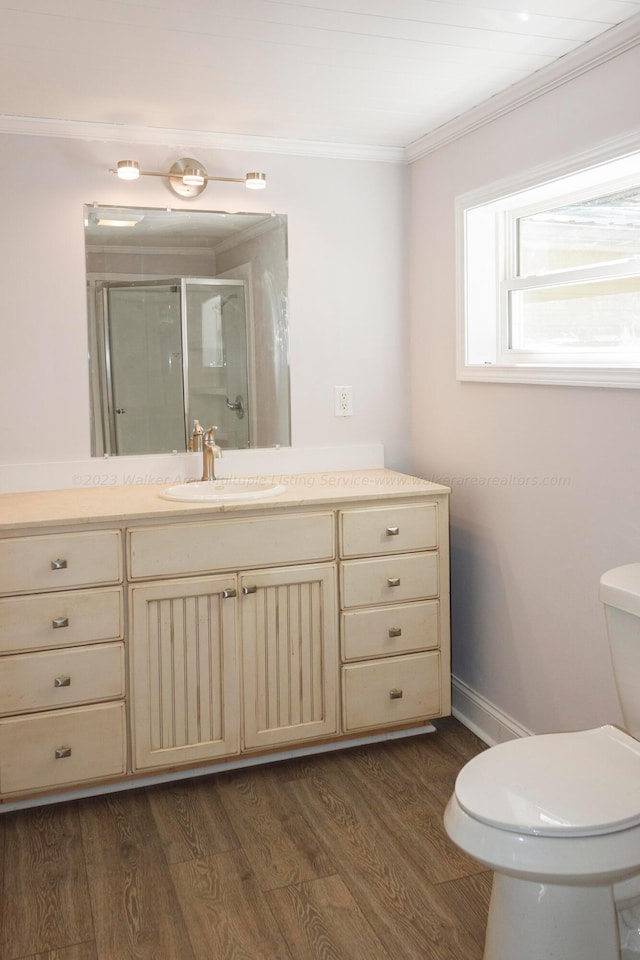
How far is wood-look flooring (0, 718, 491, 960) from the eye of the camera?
1.90m

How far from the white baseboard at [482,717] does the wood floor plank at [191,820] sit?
3.05 feet

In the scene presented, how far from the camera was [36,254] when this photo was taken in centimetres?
276

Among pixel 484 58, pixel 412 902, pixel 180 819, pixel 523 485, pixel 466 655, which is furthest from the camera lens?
pixel 466 655

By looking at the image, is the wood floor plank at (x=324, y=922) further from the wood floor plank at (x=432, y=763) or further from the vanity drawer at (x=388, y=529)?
the vanity drawer at (x=388, y=529)

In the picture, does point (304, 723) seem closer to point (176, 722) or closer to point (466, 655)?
point (176, 722)

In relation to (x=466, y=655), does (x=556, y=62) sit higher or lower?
higher

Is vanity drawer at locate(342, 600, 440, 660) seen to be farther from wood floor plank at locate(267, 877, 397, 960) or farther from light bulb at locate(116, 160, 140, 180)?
light bulb at locate(116, 160, 140, 180)

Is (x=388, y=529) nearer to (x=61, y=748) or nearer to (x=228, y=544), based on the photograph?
(x=228, y=544)

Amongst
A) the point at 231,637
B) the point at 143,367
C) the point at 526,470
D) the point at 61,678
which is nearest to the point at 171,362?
the point at 143,367

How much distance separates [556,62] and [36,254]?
5.55 feet

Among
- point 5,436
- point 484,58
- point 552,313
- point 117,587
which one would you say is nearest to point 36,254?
point 5,436

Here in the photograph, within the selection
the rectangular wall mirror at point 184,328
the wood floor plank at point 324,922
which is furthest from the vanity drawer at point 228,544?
the wood floor plank at point 324,922

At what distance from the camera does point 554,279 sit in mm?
2578

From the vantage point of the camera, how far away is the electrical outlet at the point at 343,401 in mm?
3191
